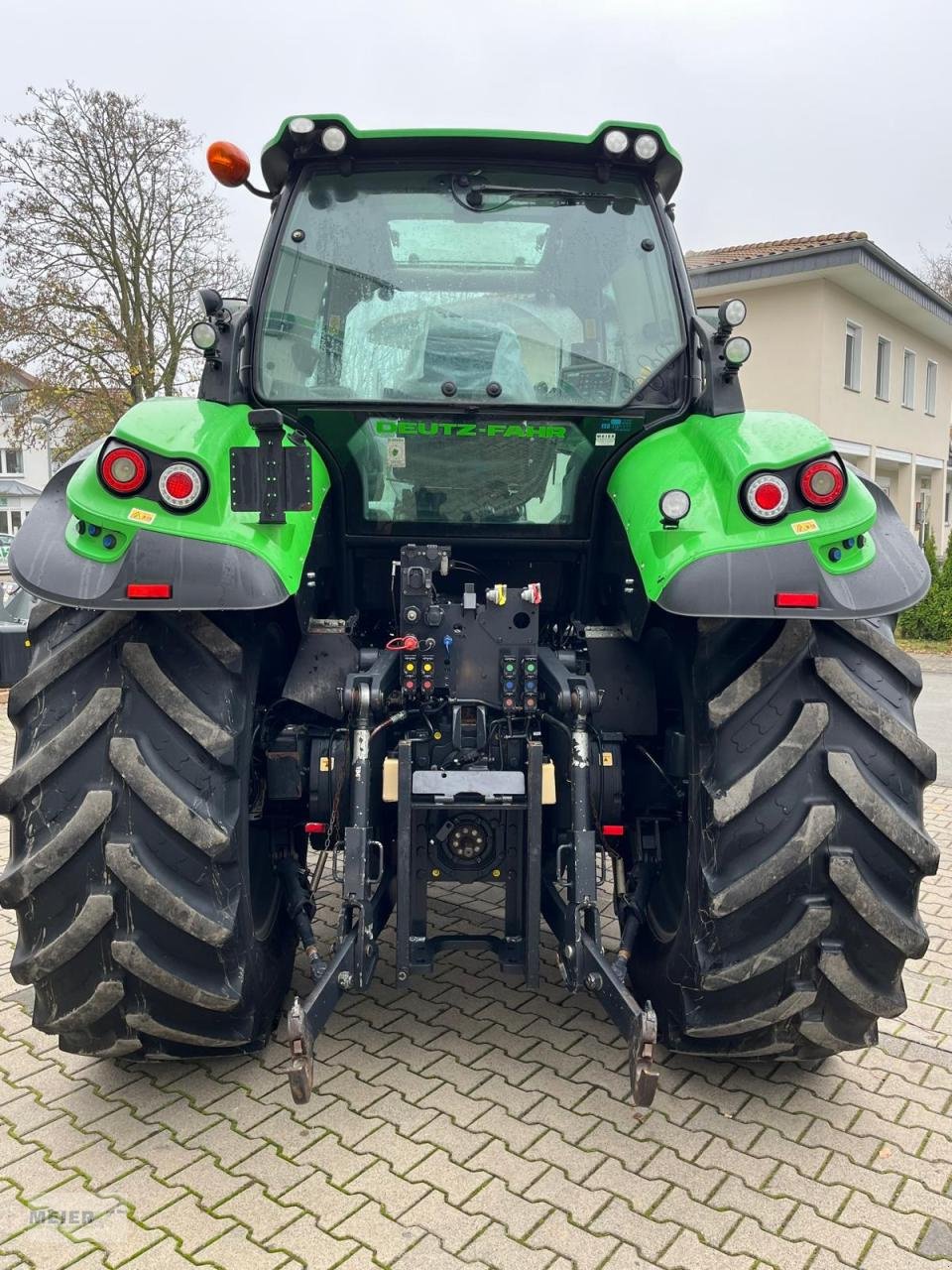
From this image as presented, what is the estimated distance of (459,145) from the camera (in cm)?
321

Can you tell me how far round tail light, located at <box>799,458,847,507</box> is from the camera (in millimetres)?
2605

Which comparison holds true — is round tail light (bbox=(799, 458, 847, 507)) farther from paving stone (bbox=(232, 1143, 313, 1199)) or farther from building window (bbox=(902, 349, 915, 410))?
building window (bbox=(902, 349, 915, 410))

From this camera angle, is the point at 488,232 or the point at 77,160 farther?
the point at 77,160

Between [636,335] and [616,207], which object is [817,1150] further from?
[616,207]

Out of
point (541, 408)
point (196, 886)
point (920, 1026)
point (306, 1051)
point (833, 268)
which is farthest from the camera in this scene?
point (833, 268)

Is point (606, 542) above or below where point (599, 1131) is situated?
above

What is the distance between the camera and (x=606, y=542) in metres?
3.35

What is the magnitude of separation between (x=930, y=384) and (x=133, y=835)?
28.0 meters

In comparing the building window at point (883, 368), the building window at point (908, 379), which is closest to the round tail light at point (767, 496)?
the building window at point (883, 368)

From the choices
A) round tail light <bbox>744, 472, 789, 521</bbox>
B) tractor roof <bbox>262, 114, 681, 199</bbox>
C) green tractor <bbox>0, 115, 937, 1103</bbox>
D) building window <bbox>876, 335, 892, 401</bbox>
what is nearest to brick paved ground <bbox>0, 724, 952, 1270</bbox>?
green tractor <bbox>0, 115, 937, 1103</bbox>

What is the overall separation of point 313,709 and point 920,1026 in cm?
231

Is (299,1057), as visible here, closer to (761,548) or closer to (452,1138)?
(452,1138)

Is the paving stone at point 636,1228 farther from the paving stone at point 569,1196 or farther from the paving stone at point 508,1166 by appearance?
the paving stone at point 508,1166

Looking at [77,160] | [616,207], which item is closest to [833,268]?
[77,160]
